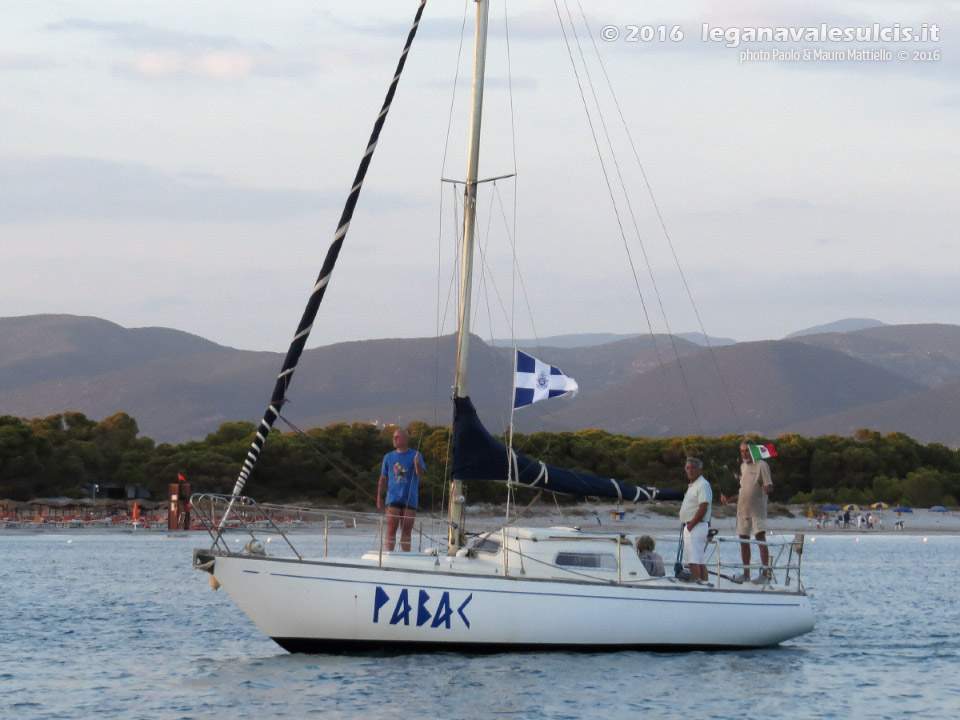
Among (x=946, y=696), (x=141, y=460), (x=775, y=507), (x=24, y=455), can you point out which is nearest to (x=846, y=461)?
(x=775, y=507)

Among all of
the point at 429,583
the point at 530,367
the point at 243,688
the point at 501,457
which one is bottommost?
the point at 243,688

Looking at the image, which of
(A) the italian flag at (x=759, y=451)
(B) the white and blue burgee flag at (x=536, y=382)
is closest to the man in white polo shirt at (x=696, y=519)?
(A) the italian flag at (x=759, y=451)

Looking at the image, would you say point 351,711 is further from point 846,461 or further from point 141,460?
point 846,461

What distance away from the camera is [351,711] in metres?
18.9

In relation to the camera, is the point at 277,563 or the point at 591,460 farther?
the point at 591,460

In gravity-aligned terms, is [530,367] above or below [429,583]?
above

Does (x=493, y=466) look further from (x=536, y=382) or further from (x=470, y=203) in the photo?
(x=470, y=203)

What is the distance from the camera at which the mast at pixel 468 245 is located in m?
21.8

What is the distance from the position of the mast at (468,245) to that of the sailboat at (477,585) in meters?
0.02

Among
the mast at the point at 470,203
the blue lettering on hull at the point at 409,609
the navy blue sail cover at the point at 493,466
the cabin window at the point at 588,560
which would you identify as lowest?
the blue lettering on hull at the point at 409,609

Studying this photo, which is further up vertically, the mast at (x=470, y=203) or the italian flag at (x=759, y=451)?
the mast at (x=470, y=203)

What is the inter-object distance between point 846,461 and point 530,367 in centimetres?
10859

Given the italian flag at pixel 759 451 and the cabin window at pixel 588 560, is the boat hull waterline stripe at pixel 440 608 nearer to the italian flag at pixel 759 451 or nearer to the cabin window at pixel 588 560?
the cabin window at pixel 588 560

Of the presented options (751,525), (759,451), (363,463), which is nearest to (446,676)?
(751,525)
